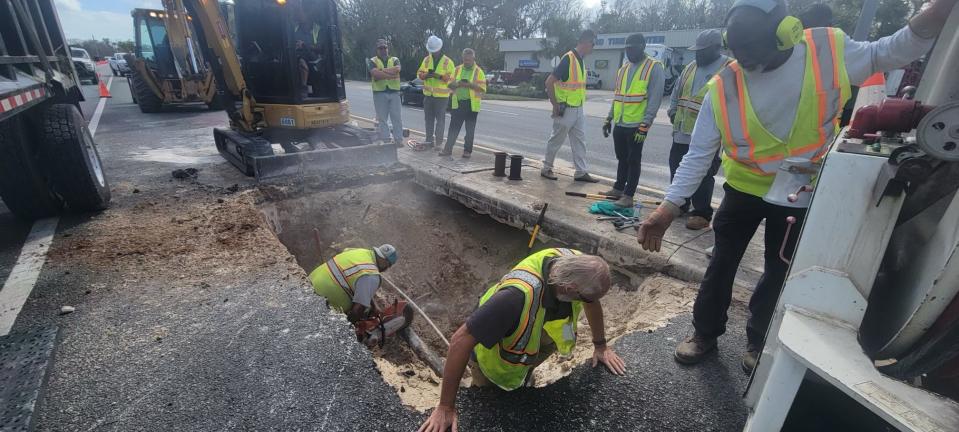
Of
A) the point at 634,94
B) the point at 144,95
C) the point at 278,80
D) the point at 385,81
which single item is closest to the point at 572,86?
the point at 634,94

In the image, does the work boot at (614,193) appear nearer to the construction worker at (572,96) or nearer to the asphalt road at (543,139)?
the construction worker at (572,96)

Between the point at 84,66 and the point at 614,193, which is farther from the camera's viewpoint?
the point at 84,66

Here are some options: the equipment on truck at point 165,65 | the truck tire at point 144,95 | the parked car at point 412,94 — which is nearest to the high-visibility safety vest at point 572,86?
the equipment on truck at point 165,65

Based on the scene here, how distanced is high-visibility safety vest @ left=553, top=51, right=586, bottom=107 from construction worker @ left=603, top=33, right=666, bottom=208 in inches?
26.0

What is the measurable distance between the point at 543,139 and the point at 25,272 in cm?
905

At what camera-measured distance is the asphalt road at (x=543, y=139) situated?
23.4 ft

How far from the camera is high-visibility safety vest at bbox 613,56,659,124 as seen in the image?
4773 mm

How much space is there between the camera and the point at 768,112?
210 centimetres

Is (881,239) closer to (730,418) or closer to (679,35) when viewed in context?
(730,418)

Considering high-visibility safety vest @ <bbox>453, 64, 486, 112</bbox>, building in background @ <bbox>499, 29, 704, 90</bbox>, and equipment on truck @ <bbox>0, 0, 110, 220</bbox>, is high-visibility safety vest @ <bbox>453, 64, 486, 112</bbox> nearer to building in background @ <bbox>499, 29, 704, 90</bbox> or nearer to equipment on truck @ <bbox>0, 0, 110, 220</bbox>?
equipment on truck @ <bbox>0, 0, 110, 220</bbox>

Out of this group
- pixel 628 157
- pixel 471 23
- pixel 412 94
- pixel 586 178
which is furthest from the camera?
pixel 471 23

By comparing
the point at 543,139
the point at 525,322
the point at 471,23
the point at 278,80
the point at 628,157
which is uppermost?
the point at 471,23

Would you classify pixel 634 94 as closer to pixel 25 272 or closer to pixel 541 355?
pixel 541 355

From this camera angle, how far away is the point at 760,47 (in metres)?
2.01
